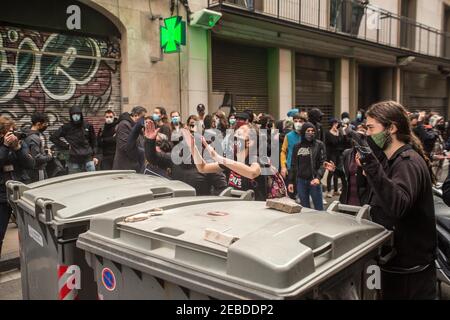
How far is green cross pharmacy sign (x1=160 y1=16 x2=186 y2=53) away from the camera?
31.1 feet

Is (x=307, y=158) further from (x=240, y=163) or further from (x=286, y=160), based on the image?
(x=240, y=163)

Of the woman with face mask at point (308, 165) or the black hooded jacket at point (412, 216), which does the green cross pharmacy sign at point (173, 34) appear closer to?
the woman with face mask at point (308, 165)

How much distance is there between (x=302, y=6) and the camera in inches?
545

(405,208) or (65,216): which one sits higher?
(405,208)

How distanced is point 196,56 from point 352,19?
801 cm

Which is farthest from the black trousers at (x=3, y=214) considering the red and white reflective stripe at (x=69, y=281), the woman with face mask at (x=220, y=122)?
the woman with face mask at (x=220, y=122)

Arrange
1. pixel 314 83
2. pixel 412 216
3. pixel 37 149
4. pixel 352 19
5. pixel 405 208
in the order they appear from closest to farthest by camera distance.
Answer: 1. pixel 405 208
2. pixel 412 216
3. pixel 37 149
4. pixel 314 83
5. pixel 352 19

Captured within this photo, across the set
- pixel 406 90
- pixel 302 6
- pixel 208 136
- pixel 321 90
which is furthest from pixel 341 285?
pixel 406 90

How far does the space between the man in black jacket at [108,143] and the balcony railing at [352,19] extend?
4422mm

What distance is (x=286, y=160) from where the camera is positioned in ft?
23.0

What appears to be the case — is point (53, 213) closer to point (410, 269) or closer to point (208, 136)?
point (410, 269)

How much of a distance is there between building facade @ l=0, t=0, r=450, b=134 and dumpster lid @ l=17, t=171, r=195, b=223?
543 cm

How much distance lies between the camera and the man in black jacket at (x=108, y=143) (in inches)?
310

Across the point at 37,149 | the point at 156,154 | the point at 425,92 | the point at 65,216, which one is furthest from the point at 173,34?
the point at 425,92
